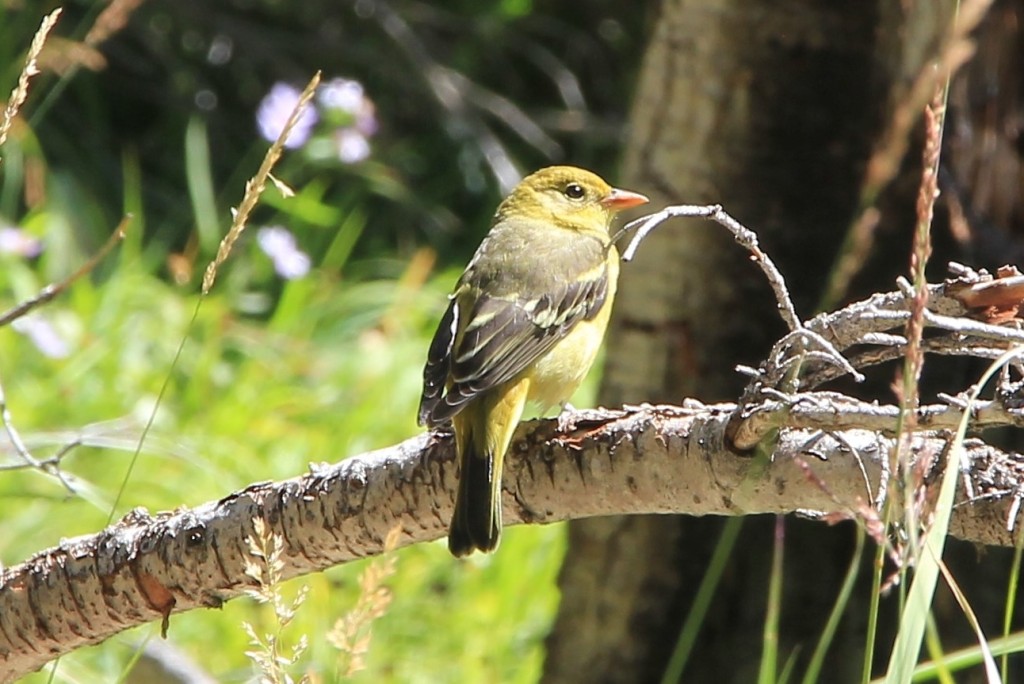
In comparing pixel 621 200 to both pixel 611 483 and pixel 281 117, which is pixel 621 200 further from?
pixel 281 117

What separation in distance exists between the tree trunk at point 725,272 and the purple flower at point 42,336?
2178 mm

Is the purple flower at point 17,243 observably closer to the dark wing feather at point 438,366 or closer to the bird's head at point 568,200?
the bird's head at point 568,200

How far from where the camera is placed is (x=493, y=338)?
3.42m

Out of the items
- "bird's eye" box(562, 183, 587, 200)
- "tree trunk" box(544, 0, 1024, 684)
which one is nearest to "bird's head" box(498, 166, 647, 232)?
"bird's eye" box(562, 183, 587, 200)

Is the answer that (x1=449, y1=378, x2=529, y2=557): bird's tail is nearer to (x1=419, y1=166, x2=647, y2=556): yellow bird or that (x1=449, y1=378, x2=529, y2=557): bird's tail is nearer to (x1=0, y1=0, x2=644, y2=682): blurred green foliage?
(x1=419, y1=166, x2=647, y2=556): yellow bird

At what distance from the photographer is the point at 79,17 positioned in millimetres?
7652

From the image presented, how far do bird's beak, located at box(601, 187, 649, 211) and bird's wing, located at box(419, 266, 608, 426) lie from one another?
304mm

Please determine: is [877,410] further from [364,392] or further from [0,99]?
[0,99]

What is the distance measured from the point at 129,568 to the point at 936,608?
2.38 metres

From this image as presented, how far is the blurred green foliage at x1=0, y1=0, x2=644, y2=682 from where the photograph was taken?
4957mm

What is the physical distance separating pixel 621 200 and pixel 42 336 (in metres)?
2.41

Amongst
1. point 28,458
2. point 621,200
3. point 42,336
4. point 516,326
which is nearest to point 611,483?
point 28,458

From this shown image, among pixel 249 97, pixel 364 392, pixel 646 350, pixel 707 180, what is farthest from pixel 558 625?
pixel 249 97

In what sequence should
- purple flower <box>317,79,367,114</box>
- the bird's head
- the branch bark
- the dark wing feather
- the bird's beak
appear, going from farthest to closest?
purple flower <box>317,79,367,114</box> → the bird's head → the bird's beak → the dark wing feather → the branch bark
